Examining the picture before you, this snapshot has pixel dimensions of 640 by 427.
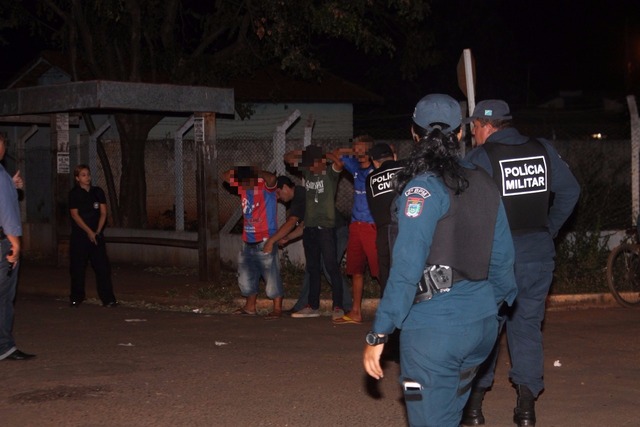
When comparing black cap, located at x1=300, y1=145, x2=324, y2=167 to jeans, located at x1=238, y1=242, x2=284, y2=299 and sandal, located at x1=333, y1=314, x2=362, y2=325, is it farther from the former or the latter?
sandal, located at x1=333, y1=314, x2=362, y2=325

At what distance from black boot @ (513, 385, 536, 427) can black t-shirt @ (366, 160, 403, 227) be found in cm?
212

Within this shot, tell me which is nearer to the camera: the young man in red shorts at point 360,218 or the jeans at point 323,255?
the young man in red shorts at point 360,218

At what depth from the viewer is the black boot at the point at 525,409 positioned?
20.6 ft

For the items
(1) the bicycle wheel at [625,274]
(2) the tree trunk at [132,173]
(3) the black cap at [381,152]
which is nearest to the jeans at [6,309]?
(3) the black cap at [381,152]

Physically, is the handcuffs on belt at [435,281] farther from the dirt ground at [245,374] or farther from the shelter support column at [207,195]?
the shelter support column at [207,195]

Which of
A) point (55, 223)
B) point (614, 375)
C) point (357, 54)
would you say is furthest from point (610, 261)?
point (357, 54)

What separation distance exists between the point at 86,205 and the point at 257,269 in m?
2.46

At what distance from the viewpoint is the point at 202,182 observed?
515 inches

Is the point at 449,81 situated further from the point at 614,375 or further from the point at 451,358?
the point at 451,358

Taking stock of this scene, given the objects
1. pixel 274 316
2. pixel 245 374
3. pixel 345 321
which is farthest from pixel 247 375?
pixel 274 316

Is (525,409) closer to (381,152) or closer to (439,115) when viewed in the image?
(439,115)

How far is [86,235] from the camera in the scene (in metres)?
11.7

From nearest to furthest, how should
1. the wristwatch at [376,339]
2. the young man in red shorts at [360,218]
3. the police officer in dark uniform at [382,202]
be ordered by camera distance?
the wristwatch at [376,339] < the police officer in dark uniform at [382,202] < the young man in red shorts at [360,218]

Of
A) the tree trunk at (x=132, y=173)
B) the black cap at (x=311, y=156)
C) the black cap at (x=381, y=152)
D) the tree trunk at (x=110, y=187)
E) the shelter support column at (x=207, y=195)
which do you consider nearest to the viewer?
the black cap at (x=381, y=152)
